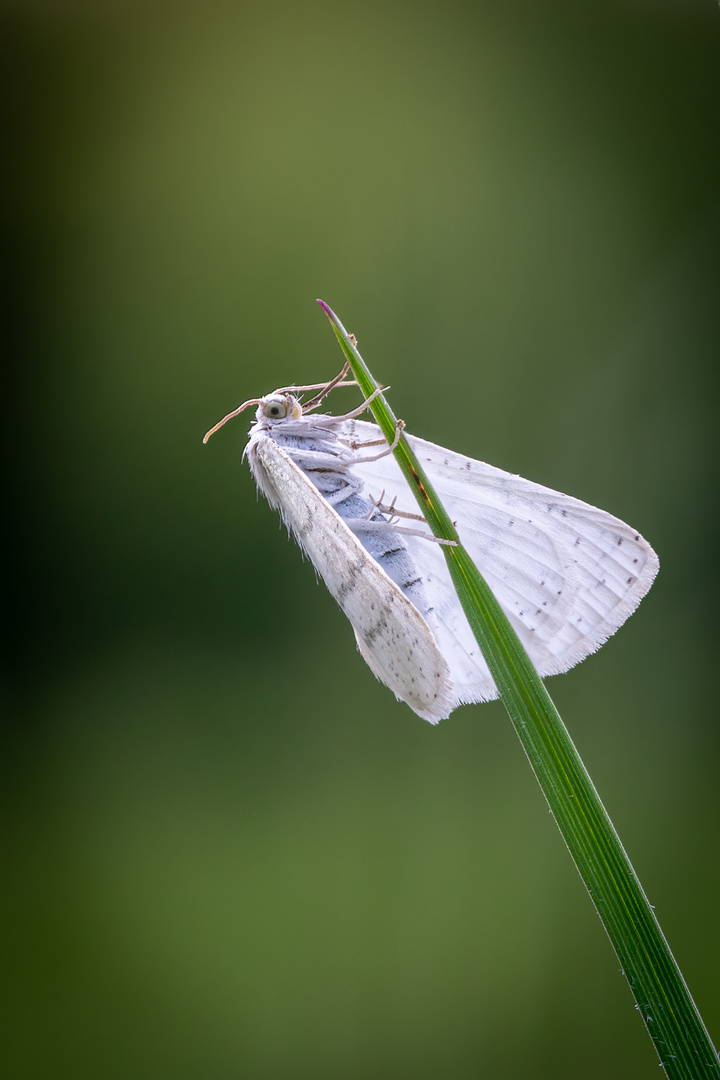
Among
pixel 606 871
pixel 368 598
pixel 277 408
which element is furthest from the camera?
pixel 277 408

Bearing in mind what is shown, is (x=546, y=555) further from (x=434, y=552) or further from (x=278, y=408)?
(x=278, y=408)

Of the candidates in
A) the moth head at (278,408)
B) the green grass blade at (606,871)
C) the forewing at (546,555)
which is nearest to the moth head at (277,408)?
the moth head at (278,408)

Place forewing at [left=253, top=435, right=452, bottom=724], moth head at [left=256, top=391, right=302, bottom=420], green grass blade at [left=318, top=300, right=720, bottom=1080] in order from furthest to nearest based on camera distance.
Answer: moth head at [left=256, top=391, right=302, bottom=420] → forewing at [left=253, top=435, right=452, bottom=724] → green grass blade at [left=318, top=300, right=720, bottom=1080]

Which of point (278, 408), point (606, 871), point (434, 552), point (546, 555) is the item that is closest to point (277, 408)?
point (278, 408)

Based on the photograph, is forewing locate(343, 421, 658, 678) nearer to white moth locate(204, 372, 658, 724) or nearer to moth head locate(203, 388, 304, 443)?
white moth locate(204, 372, 658, 724)

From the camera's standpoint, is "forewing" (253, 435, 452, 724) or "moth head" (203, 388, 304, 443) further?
"moth head" (203, 388, 304, 443)

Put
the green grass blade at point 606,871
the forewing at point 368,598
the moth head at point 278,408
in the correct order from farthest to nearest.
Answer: the moth head at point 278,408 < the forewing at point 368,598 < the green grass blade at point 606,871

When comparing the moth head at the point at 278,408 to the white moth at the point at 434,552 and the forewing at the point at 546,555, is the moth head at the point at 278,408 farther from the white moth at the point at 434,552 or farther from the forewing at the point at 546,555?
the forewing at the point at 546,555

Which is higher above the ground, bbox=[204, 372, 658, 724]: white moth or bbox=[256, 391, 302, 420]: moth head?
bbox=[256, 391, 302, 420]: moth head

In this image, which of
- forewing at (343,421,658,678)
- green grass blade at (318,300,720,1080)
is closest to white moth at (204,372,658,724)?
forewing at (343,421,658,678)
